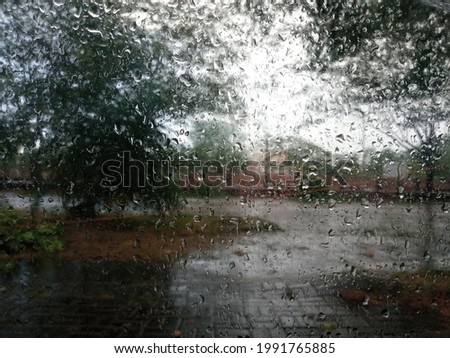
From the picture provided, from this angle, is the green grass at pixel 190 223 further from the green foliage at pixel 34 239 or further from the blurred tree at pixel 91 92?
the green foliage at pixel 34 239

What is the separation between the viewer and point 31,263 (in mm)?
1360

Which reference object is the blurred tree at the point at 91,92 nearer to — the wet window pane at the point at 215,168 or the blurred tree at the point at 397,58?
the wet window pane at the point at 215,168

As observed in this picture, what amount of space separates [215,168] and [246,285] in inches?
15.6

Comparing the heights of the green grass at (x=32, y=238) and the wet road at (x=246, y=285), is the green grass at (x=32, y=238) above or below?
above

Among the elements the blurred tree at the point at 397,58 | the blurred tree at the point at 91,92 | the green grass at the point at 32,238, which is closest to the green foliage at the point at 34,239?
the green grass at the point at 32,238

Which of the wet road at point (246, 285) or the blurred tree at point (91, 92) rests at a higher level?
the blurred tree at point (91, 92)

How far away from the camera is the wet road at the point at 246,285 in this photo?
1377mm

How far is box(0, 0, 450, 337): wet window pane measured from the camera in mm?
1365

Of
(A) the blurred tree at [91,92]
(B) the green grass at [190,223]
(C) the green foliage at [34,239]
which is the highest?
(A) the blurred tree at [91,92]

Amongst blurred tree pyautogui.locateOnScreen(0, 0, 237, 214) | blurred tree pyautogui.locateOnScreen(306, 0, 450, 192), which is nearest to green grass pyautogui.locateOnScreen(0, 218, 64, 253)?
blurred tree pyautogui.locateOnScreen(0, 0, 237, 214)

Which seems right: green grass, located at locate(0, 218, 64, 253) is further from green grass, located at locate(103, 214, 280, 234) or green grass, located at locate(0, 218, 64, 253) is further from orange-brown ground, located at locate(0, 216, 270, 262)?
green grass, located at locate(103, 214, 280, 234)

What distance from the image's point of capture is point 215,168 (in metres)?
1.37

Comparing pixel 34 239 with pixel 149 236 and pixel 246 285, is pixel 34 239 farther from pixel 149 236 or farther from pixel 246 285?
pixel 246 285

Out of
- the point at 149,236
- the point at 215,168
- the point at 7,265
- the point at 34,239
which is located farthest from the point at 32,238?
the point at 215,168
